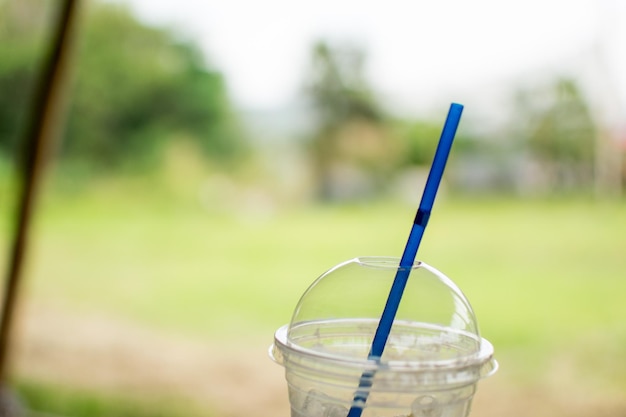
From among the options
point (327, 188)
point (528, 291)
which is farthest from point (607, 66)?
point (327, 188)

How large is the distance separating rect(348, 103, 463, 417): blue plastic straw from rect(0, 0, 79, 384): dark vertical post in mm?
2119

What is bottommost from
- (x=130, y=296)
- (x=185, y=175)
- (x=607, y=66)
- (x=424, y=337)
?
(x=130, y=296)

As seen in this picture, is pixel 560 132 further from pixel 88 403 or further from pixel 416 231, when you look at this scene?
pixel 416 231

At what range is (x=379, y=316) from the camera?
62 centimetres

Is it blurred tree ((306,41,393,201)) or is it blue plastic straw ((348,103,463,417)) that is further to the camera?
blurred tree ((306,41,393,201))

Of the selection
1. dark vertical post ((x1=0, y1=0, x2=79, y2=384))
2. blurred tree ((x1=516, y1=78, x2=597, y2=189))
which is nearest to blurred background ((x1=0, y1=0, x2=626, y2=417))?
blurred tree ((x1=516, y1=78, x2=597, y2=189))

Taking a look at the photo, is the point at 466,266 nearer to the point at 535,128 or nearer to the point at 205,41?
the point at 535,128

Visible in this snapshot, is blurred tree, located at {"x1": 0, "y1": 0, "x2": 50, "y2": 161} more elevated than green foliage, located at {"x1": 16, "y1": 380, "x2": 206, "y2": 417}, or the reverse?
blurred tree, located at {"x1": 0, "y1": 0, "x2": 50, "y2": 161}

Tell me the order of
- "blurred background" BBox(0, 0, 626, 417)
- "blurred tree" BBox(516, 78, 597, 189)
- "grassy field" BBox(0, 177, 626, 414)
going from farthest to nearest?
"blurred tree" BBox(516, 78, 597, 189)
"grassy field" BBox(0, 177, 626, 414)
"blurred background" BBox(0, 0, 626, 417)

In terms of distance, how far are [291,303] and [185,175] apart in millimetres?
1887

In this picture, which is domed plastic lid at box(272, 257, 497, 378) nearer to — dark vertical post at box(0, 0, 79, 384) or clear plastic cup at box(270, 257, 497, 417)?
clear plastic cup at box(270, 257, 497, 417)

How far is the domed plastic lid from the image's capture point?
62 centimetres

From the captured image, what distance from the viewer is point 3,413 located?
9.02 ft

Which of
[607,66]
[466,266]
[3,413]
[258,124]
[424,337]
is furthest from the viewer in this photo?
[258,124]
